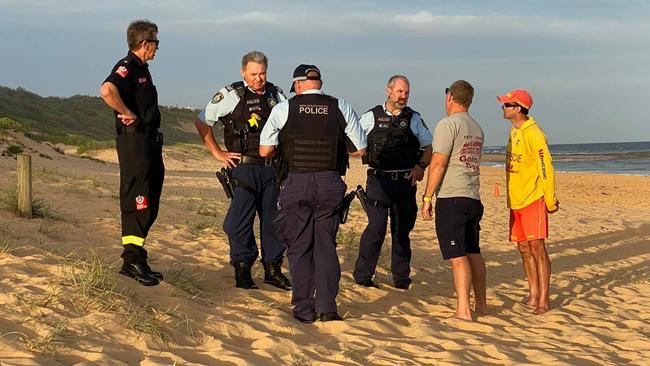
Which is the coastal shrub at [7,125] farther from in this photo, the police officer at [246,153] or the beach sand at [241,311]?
the police officer at [246,153]

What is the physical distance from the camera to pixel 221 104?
230 inches

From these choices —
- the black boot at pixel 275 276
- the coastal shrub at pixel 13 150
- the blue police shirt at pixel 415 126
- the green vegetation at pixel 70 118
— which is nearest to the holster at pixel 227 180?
the black boot at pixel 275 276

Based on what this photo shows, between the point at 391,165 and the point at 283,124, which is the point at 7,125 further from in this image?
the point at 283,124

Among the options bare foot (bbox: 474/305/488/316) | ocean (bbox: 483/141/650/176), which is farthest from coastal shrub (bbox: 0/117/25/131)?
ocean (bbox: 483/141/650/176)

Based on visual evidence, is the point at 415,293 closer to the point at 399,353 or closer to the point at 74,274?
the point at 399,353

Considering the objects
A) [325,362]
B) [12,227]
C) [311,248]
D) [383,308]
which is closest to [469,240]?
[383,308]

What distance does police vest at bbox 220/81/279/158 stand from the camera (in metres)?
5.80

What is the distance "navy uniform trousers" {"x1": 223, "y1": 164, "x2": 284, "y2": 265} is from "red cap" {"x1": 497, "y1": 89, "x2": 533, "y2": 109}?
7.19 ft

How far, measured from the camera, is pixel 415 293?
677cm

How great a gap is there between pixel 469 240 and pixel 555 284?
2.84 meters

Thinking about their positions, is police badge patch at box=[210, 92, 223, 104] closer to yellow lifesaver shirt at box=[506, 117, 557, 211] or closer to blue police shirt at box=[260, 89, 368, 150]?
blue police shirt at box=[260, 89, 368, 150]

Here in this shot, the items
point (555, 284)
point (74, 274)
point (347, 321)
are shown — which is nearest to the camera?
point (74, 274)

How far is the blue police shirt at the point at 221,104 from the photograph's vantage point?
5.83m

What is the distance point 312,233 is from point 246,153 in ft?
3.67
